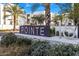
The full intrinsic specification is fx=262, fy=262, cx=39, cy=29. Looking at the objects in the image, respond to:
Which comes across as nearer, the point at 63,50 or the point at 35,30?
the point at 63,50

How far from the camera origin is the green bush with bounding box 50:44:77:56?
3.66 m

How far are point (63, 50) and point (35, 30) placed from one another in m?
0.51

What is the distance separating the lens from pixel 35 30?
3.82 m

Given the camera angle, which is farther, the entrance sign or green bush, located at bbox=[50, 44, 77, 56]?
the entrance sign

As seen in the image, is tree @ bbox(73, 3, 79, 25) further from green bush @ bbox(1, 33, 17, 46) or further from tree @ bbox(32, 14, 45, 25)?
green bush @ bbox(1, 33, 17, 46)

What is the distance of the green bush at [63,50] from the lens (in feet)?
12.0

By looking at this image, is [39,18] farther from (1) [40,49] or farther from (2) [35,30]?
(1) [40,49]

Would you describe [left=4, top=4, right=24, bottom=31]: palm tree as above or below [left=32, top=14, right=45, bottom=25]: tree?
above

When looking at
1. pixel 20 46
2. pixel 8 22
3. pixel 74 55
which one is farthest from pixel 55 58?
pixel 8 22

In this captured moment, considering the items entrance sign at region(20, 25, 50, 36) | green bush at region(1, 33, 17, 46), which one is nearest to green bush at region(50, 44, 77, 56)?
entrance sign at region(20, 25, 50, 36)

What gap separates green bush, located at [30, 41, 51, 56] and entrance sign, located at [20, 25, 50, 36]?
0.17 metres

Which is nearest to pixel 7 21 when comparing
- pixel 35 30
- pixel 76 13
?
pixel 35 30

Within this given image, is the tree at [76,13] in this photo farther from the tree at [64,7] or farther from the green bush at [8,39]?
the green bush at [8,39]

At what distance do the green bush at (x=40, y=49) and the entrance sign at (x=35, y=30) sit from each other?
0.17 metres
